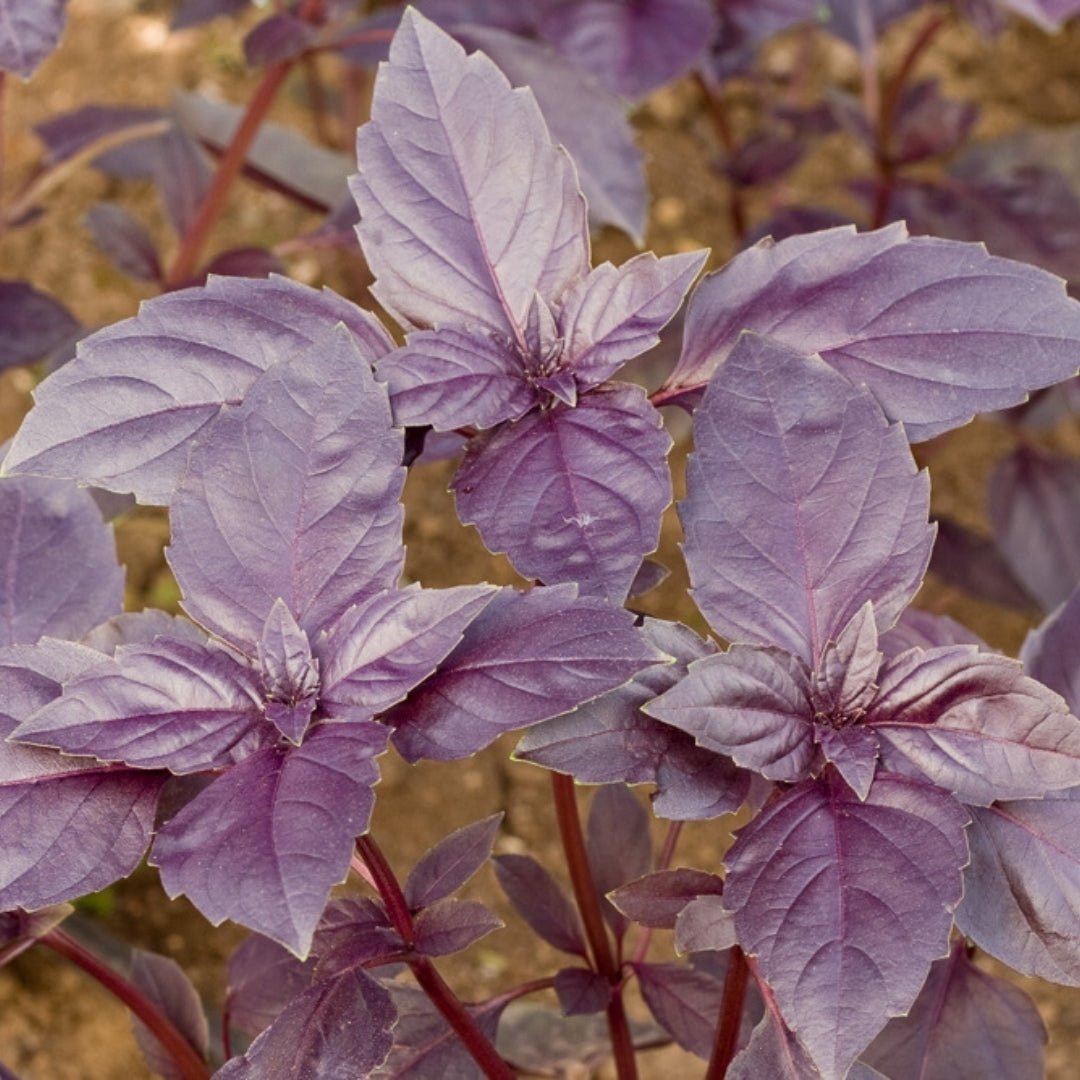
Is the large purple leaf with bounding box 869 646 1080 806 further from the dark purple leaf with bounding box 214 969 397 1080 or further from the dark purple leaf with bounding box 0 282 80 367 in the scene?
the dark purple leaf with bounding box 0 282 80 367

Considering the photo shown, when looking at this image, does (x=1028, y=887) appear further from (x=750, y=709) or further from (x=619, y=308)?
(x=619, y=308)

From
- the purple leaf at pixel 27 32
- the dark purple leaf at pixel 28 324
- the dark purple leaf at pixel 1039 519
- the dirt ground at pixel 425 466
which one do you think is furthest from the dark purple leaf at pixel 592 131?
the dark purple leaf at pixel 1039 519

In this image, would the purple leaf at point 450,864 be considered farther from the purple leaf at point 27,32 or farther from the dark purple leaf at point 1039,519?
the dark purple leaf at point 1039,519

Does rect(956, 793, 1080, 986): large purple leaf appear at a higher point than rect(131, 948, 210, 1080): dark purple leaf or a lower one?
higher

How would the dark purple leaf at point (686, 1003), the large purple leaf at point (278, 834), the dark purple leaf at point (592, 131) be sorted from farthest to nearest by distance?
the dark purple leaf at point (592, 131)
the dark purple leaf at point (686, 1003)
the large purple leaf at point (278, 834)

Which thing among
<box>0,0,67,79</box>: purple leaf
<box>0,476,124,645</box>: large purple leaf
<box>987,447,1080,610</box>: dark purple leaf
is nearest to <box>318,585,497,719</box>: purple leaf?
<box>0,476,124,645</box>: large purple leaf

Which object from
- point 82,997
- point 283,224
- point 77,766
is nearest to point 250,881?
point 77,766
